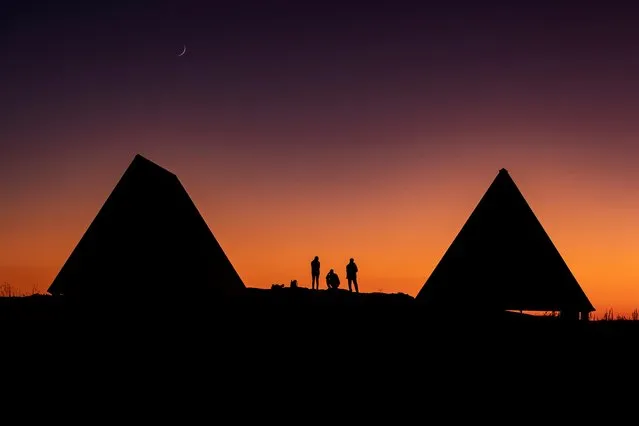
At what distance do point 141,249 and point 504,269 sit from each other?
29.9 ft

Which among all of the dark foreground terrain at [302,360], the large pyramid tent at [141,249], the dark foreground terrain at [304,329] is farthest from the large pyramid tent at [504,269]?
the large pyramid tent at [141,249]

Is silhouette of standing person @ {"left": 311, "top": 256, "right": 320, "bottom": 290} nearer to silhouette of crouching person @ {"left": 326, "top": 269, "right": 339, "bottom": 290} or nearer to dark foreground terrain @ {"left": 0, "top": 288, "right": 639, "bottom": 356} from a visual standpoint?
silhouette of crouching person @ {"left": 326, "top": 269, "right": 339, "bottom": 290}

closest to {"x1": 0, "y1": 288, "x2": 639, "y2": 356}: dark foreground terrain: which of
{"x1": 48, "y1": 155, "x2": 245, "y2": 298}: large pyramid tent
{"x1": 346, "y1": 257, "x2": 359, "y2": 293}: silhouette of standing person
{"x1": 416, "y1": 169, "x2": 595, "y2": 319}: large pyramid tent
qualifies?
{"x1": 48, "y1": 155, "x2": 245, "y2": 298}: large pyramid tent

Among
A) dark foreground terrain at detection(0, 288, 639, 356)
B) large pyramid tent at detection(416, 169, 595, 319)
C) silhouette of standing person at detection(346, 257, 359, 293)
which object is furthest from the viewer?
silhouette of standing person at detection(346, 257, 359, 293)

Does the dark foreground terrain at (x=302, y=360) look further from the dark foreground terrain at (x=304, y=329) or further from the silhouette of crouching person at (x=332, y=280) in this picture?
the silhouette of crouching person at (x=332, y=280)

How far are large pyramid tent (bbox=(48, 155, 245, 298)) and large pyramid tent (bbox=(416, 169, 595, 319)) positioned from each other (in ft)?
19.6

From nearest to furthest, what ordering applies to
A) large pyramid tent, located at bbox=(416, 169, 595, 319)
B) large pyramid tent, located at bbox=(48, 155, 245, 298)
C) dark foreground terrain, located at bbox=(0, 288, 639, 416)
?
1. dark foreground terrain, located at bbox=(0, 288, 639, 416)
2. large pyramid tent, located at bbox=(48, 155, 245, 298)
3. large pyramid tent, located at bbox=(416, 169, 595, 319)

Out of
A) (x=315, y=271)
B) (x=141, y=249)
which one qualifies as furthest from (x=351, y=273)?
(x=141, y=249)

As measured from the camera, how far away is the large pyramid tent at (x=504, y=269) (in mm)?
16344

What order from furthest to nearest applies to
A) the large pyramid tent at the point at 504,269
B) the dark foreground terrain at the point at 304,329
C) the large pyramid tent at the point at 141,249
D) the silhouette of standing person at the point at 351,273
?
Answer: the silhouette of standing person at the point at 351,273 → the large pyramid tent at the point at 504,269 → the large pyramid tent at the point at 141,249 → the dark foreground terrain at the point at 304,329

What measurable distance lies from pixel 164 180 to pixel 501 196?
29.4 ft

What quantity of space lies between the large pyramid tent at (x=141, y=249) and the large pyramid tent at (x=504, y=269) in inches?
235

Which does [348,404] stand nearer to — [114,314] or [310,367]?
[310,367]

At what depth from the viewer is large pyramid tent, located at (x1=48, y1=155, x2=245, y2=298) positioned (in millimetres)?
15227
